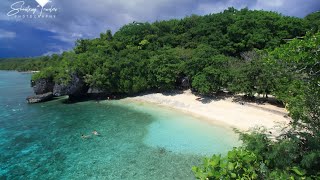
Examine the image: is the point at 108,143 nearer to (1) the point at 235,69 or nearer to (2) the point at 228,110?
(2) the point at 228,110

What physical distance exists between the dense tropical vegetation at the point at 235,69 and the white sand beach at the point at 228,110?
4.88ft

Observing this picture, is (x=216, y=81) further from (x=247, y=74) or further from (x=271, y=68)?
(x=271, y=68)

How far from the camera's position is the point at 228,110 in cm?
2462

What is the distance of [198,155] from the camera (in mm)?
16094

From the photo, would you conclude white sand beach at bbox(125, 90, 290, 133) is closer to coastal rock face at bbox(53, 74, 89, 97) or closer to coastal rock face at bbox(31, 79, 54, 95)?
coastal rock face at bbox(53, 74, 89, 97)

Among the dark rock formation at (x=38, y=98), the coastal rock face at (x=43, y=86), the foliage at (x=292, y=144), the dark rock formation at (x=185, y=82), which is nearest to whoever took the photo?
the foliage at (x=292, y=144)

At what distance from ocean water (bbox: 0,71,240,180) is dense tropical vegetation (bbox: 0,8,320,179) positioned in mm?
5450

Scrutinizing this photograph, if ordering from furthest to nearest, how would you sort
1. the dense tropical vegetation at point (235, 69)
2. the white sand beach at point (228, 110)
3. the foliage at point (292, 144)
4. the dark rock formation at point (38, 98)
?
the dark rock formation at point (38, 98) < the white sand beach at point (228, 110) < the dense tropical vegetation at point (235, 69) < the foliage at point (292, 144)

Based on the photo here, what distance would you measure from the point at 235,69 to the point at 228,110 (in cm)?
583

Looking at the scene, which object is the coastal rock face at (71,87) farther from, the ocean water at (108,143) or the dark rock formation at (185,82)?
the dark rock formation at (185,82)

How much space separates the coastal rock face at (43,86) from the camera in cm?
3488

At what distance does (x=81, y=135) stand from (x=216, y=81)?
654 inches

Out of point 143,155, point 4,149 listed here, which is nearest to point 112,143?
point 143,155

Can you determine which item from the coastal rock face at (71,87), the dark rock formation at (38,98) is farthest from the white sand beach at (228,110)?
the dark rock formation at (38,98)
